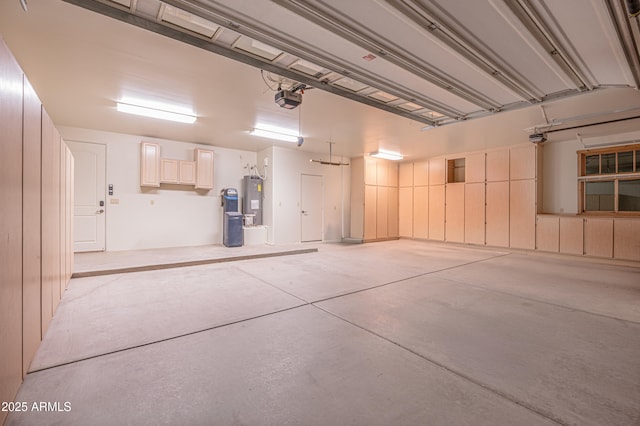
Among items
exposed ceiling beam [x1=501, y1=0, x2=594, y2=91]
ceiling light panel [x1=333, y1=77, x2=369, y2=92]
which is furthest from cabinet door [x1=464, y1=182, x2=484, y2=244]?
ceiling light panel [x1=333, y1=77, x2=369, y2=92]

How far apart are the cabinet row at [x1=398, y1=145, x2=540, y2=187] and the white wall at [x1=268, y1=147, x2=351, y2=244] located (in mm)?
2686

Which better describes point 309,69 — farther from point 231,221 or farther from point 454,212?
point 454,212

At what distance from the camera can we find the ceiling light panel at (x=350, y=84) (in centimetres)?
362

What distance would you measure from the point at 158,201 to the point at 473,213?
9.35 m

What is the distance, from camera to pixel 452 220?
9.30m

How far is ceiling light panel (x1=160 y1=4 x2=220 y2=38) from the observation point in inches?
95.9

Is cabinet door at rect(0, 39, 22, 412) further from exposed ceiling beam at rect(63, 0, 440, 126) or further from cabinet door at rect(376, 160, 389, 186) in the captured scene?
cabinet door at rect(376, 160, 389, 186)

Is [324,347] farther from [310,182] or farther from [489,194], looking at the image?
[489,194]

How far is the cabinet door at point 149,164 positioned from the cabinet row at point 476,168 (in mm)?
8245

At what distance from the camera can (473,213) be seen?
28.8 feet

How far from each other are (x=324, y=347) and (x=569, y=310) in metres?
3.13

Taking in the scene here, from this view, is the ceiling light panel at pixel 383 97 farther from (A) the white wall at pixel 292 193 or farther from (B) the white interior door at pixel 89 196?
(B) the white interior door at pixel 89 196

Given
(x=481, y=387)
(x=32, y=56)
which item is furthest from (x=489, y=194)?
(x=32, y=56)

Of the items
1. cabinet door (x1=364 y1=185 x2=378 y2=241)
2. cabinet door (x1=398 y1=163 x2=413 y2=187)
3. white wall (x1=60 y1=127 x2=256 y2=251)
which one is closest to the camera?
white wall (x1=60 y1=127 x2=256 y2=251)
